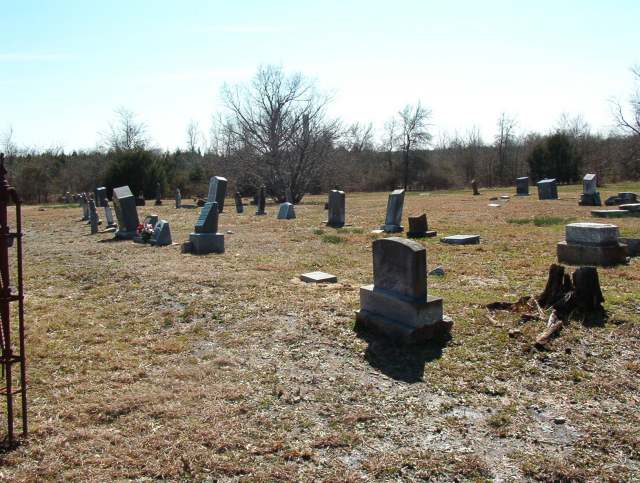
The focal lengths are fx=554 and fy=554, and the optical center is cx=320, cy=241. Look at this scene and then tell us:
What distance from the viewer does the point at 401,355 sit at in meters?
5.88

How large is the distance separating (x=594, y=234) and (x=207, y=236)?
26.9ft

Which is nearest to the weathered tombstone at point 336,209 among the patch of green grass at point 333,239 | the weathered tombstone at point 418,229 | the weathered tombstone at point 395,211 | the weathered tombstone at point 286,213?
the weathered tombstone at point 395,211

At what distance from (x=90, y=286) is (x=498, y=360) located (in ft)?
23.4

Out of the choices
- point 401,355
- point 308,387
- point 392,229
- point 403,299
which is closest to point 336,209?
point 392,229

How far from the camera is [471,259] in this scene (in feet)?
37.5

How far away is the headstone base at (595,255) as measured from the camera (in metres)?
9.90

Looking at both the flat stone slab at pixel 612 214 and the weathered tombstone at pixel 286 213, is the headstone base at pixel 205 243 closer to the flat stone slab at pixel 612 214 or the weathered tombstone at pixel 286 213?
the weathered tombstone at pixel 286 213

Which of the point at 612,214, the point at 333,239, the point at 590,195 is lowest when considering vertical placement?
the point at 333,239

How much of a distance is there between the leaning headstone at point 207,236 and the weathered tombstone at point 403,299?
7.14m

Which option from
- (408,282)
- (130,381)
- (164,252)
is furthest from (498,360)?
(164,252)

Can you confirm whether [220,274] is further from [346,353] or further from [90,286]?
[346,353]

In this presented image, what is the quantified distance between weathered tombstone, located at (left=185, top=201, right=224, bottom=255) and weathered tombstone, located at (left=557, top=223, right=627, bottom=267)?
25.0ft

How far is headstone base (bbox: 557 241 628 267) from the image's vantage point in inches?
390

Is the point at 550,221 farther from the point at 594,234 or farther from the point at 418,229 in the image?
the point at 594,234
